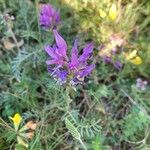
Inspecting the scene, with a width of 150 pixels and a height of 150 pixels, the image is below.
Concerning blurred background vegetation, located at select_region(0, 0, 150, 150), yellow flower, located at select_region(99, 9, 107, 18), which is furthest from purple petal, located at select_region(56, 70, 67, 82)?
yellow flower, located at select_region(99, 9, 107, 18)

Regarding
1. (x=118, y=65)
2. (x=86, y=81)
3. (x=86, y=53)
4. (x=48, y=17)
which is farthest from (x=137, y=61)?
(x=86, y=53)

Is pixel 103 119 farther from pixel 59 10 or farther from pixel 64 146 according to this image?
pixel 59 10

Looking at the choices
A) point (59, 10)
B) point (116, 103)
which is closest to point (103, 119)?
point (116, 103)

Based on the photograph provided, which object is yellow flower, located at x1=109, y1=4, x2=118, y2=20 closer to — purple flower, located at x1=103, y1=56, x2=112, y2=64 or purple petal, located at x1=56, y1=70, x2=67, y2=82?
purple flower, located at x1=103, y1=56, x2=112, y2=64

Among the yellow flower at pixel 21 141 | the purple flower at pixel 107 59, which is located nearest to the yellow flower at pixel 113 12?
the purple flower at pixel 107 59

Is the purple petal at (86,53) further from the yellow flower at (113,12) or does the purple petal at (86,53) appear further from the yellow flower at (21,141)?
the yellow flower at (113,12)

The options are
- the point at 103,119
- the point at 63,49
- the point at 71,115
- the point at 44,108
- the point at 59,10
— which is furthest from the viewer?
the point at 59,10
